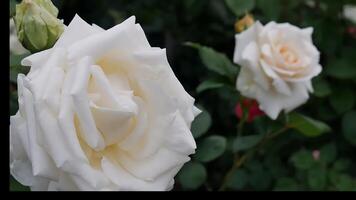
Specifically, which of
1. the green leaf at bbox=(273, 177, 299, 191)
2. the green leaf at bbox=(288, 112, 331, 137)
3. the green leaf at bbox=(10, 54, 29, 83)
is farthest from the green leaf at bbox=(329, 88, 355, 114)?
the green leaf at bbox=(10, 54, 29, 83)

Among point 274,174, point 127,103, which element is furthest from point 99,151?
point 274,174

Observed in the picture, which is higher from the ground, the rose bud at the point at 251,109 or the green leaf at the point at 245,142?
the rose bud at the point at 251,109

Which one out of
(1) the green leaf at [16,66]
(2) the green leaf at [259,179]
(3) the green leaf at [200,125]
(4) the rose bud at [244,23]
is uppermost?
(1) the green leaf at [16,66]

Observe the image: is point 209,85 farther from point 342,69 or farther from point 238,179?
point 342,69

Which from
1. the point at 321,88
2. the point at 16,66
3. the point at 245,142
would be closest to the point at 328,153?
the point at 321,88

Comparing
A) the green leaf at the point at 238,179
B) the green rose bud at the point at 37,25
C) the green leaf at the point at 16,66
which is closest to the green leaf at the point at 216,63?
the green leaf at the point at 238,179

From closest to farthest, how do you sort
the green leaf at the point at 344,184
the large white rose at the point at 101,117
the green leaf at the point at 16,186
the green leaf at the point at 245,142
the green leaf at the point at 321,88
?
the large white rose at the point at 101,117
the green leaf at the point at 16,186
the green leaf at the point at 245,142
the green leaf at the point at 344,184
the green leaf at the point at 321,88

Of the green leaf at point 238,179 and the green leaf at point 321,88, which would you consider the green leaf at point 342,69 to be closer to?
the green leaf at point 321,88
